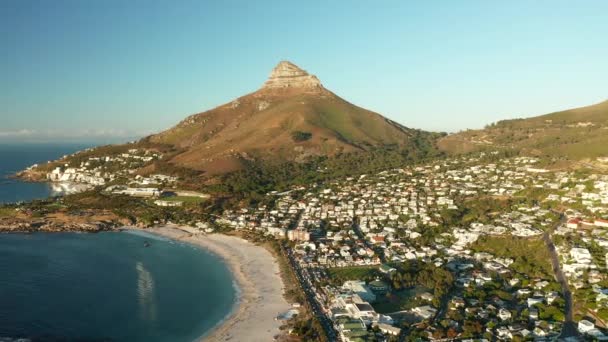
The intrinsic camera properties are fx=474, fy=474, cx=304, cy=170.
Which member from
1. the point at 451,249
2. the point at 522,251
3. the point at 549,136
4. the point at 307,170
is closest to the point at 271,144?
the point at 307,170

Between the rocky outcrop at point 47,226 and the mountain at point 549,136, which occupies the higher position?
the mountain at point 549,136

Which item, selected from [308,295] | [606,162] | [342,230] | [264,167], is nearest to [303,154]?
[264,167]

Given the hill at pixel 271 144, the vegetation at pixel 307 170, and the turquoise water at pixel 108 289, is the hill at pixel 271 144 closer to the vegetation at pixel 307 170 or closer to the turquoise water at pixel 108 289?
the vegetation at pixel 307 170

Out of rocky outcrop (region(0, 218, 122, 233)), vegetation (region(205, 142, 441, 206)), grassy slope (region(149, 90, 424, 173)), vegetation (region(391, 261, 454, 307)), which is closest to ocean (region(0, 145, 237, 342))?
rocky outcrop (region(0, 218, 122, 233))

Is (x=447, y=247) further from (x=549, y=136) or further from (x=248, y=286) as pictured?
(x=549, y=136)

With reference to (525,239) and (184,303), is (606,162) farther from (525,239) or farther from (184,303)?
(184,303)

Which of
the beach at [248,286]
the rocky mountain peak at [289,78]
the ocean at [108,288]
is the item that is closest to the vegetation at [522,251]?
the beach at [248,286]

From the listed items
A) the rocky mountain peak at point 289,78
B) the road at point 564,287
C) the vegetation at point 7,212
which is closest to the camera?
the road at point 564,287
